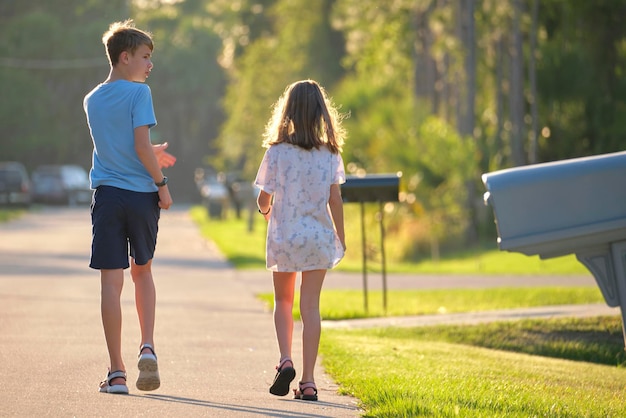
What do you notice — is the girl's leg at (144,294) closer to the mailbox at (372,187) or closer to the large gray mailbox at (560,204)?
the large gray mailbox at (560,204)

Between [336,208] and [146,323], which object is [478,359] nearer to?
[336,208]

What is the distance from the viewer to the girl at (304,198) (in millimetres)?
8102

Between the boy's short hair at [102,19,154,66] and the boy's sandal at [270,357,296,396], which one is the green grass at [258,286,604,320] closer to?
the boy's sandal at [270,357,296,396]

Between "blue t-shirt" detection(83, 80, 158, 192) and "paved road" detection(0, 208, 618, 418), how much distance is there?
1236mm

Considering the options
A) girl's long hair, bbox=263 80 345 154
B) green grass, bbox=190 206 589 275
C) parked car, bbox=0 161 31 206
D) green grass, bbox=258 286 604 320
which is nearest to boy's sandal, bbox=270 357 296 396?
girl's long hair, bbox=263 80 345 154

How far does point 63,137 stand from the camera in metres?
74.2

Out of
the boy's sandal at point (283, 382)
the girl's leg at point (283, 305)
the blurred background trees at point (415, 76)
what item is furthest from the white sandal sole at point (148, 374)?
the blurred background trees at point (415, 76)

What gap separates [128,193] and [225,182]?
127 ft

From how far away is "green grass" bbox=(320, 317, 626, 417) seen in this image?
25.3 feet

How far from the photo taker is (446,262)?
26.4 meters

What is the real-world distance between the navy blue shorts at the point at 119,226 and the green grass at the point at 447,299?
21.1ft

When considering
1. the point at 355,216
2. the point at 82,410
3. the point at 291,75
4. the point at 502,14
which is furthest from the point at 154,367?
the point at 291,75

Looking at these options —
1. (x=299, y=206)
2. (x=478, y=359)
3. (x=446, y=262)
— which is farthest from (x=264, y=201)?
(x=446, y=262)

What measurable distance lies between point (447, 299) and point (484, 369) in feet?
23.6
